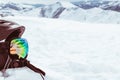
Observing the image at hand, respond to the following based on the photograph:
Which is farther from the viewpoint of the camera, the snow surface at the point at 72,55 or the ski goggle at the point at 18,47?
the snow surface at the point at 72,55

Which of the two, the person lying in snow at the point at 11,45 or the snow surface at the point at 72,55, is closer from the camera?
the person lying in snow at the point at 11,45

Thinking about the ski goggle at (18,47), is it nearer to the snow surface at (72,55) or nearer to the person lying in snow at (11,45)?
the person lying in snow at (11,45)

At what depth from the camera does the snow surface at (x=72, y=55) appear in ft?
13.5

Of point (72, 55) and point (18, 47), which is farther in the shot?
point (72, 55)

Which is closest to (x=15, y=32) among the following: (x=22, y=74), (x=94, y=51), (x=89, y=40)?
(x=22, y=74)

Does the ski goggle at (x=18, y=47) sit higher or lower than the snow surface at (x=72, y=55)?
higher

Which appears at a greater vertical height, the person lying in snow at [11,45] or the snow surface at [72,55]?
the person lying in snow at [11,45]

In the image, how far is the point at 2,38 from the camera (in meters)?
3.00

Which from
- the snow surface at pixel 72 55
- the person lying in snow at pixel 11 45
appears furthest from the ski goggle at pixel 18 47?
the snow surface at pixel 72 55

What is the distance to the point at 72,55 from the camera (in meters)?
5.20

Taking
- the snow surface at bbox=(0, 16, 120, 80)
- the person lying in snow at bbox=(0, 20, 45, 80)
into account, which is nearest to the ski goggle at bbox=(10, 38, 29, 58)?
the person lying in snow at bbox=(0, 20, 45, 80)

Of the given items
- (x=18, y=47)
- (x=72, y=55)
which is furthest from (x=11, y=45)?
(x=72, y=55)

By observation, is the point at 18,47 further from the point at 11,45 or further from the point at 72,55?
the point at 72,55

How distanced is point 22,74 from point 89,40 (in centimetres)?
304
